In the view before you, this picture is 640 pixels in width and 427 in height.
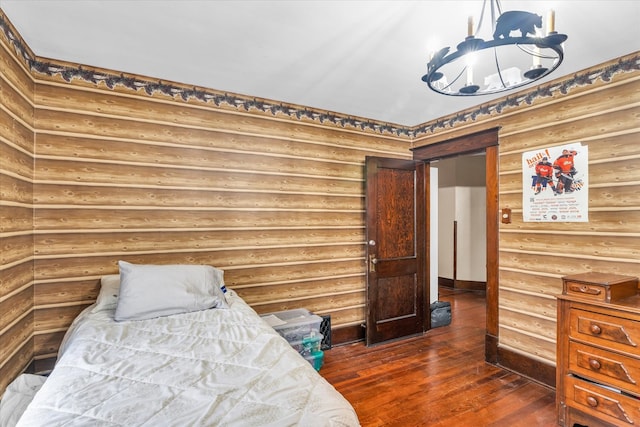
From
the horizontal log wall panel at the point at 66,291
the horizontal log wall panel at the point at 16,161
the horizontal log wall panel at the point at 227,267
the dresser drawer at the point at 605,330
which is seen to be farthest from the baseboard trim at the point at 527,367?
the horizontal log wall panel at the point at 16,161

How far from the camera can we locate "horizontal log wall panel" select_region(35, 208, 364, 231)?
227 cm

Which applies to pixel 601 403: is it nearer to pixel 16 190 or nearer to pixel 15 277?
pixel 15 277

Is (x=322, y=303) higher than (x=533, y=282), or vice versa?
(x=533, y=282)

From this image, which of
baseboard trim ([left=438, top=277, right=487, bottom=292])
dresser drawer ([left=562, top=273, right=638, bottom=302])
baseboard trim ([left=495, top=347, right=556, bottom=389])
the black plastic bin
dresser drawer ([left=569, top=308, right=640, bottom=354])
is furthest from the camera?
baseboard trim ([left=438, top=277, right=487, bottom=292])

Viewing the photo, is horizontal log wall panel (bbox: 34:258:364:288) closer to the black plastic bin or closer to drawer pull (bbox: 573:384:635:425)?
the black plastic bin

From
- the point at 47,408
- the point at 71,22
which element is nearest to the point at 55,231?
the point at 71,22

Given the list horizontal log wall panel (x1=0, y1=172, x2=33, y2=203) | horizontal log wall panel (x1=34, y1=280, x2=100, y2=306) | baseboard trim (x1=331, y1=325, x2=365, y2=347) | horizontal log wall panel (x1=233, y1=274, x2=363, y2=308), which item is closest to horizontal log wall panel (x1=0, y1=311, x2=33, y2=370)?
horizontal log wall panel (x1=34, y1=280, x2=100, y2=306)

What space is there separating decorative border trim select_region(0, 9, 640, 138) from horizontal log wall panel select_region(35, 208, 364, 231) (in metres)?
0.96

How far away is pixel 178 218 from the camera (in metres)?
2.64

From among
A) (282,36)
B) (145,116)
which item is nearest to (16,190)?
(145,116)

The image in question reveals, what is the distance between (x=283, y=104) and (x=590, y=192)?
2.64 metres

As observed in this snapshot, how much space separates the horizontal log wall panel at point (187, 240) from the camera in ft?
7.48

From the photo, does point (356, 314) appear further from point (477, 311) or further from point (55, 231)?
point (55, 231)

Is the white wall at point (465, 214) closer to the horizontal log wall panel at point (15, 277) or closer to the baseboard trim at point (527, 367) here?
the baseboard trim at point (527, 367)
